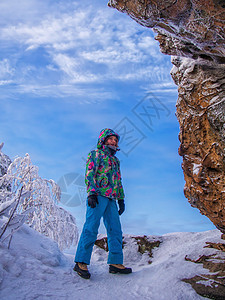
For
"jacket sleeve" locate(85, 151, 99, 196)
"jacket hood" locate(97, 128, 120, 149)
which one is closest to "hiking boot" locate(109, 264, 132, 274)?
"jacket sleeve" locate(85, 151, 99, 196)

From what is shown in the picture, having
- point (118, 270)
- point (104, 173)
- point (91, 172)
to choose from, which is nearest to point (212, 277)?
point (118, 270)

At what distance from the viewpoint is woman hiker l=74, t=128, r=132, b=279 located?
348 centimetres

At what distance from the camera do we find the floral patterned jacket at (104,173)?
3725 millimetres

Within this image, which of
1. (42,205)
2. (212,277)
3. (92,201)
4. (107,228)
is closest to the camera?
(212,277)

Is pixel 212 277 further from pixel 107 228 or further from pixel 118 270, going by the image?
pixel 107 228

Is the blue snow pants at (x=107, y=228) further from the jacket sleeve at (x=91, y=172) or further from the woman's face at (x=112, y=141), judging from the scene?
the woman's face at (x=112, y=141)

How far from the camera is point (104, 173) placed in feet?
12.7

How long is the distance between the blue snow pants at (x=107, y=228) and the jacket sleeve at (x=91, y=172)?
0.21 metres

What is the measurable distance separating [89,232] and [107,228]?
1.35 feet

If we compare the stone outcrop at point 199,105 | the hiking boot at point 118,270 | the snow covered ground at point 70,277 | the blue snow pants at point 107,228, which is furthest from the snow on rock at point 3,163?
the stone outcrop at point 199,105

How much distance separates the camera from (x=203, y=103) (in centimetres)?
292

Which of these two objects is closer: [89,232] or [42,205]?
[89,232]

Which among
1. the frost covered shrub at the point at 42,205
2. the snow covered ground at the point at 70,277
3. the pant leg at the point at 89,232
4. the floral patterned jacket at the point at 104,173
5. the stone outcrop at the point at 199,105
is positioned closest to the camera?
the stone outcrop at the point at 199,105

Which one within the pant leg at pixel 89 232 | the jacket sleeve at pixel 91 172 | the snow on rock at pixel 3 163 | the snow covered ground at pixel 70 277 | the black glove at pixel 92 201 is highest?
the snow on rock at pixel 3 163
